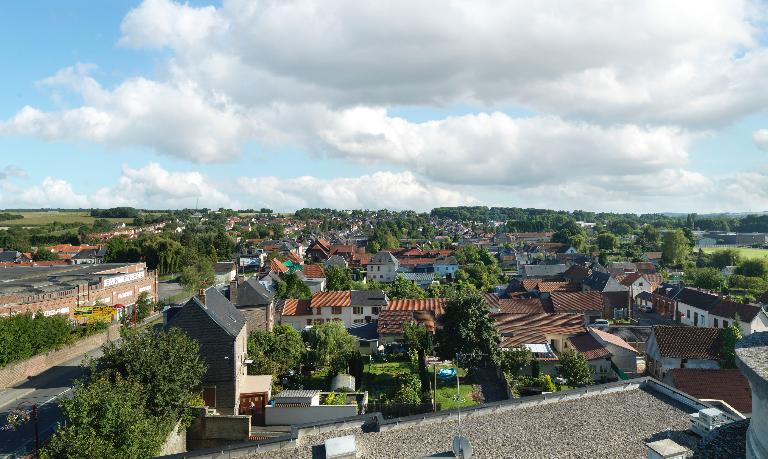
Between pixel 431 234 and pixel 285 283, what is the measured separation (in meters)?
139

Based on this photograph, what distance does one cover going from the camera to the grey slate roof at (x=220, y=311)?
26.1 meters

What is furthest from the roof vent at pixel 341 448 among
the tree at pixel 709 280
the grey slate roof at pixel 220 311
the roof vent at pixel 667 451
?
the tree at pixel 709 280

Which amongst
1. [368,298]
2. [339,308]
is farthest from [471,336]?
[368,298]

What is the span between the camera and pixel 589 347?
35.4m

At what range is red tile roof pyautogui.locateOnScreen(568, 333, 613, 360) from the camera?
34.0m

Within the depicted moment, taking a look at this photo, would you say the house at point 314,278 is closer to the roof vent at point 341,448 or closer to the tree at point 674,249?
the roof vent at point 341,448

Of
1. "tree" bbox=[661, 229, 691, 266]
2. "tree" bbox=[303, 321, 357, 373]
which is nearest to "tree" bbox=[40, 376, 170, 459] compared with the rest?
"tree" bbox=[303, 321, 357, 373]

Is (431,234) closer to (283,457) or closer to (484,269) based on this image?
(484,269)

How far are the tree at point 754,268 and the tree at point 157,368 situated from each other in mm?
83889

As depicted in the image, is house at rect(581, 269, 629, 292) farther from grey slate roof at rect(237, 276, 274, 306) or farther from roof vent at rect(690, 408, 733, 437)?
roof vent at rect(690, 408, 733, 437)

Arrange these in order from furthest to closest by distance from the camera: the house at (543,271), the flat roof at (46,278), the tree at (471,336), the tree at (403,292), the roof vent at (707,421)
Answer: the house at (543,271) → the tree at (403,292) → the flat roof at (46,278) → the tree at (471,336) → the roof vent at (707,421)

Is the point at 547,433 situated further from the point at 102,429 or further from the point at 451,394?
the point at 102,429

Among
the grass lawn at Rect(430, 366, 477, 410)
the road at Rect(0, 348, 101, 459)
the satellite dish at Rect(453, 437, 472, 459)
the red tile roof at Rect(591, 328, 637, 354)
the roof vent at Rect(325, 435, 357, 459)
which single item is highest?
the satellite dish at Rect(453, 437, 472, 459)

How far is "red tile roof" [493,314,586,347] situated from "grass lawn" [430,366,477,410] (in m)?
6.96
